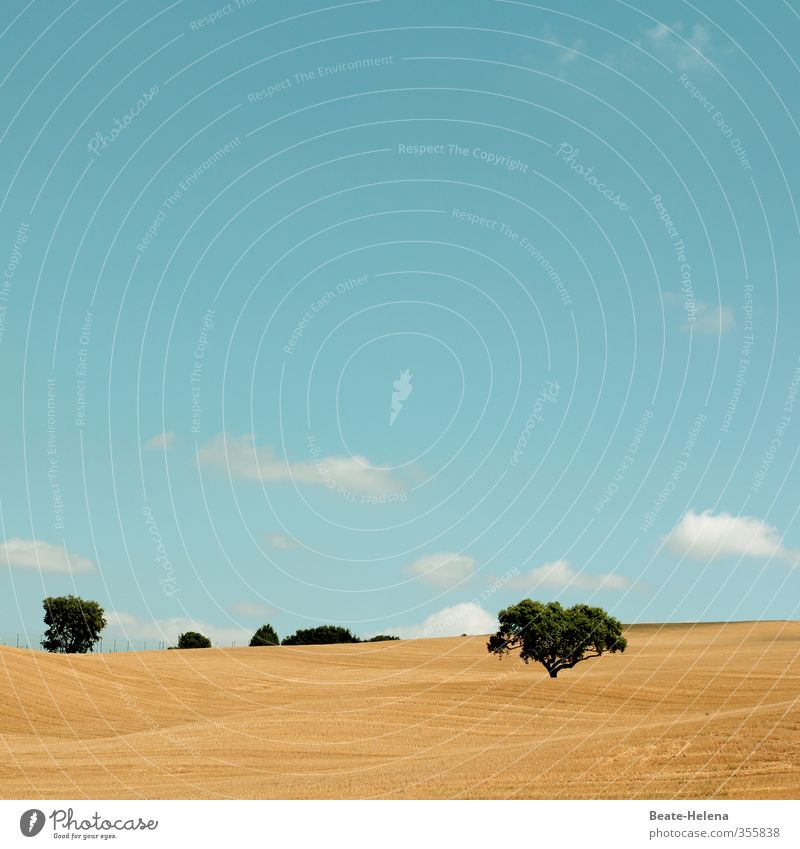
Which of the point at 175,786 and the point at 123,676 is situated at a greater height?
the point at 123,676

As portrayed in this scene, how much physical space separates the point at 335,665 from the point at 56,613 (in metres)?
56.0

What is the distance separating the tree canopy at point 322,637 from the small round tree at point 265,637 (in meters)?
2.46

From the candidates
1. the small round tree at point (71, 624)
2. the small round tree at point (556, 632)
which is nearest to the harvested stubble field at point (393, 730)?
the small round tree at point (556, 632)

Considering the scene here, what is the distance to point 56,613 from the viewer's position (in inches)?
5586

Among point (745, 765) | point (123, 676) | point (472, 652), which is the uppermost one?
point (472, 652)

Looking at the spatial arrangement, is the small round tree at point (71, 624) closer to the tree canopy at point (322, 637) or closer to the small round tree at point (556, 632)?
the tree canopy at point (322, 637)

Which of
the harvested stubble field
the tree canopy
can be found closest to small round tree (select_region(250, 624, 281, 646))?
the tree canopy

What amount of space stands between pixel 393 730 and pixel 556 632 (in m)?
36.8

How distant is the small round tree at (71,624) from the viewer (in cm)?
13875

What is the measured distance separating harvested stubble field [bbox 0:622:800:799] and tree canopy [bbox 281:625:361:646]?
5157 centimetres
